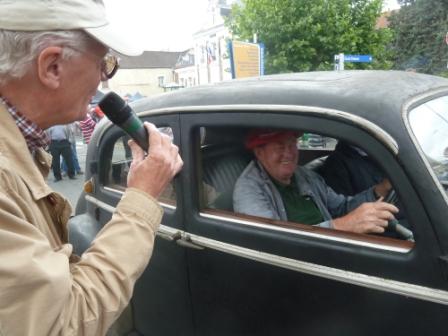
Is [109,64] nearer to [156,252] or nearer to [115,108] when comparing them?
[115,108]

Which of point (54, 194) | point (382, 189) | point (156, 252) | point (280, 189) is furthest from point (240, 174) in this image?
point (54, 194)

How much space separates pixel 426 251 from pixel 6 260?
1.32m

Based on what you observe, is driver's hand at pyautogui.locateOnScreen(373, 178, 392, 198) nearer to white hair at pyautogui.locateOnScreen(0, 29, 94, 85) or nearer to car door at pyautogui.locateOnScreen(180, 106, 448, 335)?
car door at pyautogui.locateOnScreen(180, 106, 448, 335)

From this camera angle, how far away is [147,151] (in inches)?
53.4

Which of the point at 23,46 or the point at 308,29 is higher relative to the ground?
the point at 308,29

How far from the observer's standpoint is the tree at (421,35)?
28531 millimetres

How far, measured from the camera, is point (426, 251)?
146 cm

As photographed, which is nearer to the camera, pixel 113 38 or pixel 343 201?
pixel 113 38

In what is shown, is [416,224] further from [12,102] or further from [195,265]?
[12,102]

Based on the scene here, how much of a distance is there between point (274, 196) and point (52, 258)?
1.45m

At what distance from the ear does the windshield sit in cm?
126

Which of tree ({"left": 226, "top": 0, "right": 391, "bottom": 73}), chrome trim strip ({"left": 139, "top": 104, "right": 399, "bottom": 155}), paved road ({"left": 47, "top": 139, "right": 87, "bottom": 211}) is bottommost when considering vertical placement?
paved road ({"left": 47, "top": 139, "right": 87, "bottom": 211})

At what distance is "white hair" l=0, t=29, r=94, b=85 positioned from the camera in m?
1.08

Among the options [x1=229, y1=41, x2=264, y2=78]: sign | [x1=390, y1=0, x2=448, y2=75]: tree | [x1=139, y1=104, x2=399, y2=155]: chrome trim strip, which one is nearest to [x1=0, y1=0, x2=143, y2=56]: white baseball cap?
[x1=139, y1=104, x2=399, y2=155]: chrome trim strip
